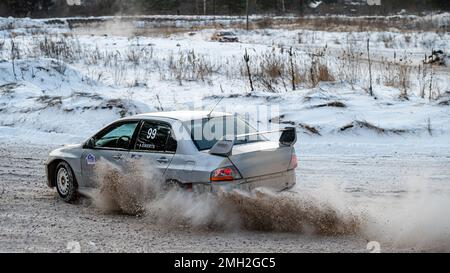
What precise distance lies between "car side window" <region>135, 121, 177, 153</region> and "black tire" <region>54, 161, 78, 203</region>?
138cm

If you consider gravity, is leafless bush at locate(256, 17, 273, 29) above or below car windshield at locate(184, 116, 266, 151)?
above

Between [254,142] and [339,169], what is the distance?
3358mm

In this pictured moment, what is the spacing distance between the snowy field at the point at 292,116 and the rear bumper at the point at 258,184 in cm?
52

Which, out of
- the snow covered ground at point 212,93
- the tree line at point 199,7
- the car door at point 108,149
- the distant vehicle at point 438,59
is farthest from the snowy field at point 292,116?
the tree line at point 199,7

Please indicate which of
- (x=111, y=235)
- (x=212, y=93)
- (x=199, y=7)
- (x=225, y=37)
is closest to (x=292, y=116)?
(x=212, y=93)

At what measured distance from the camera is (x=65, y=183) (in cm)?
903

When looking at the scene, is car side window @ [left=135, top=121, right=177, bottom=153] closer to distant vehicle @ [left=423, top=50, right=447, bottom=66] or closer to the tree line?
distant vehicle @ [left=423, top=50, right=447, bottom=66]

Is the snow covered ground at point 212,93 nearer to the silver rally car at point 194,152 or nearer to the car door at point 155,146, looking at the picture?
the silver rally car at point 194,152

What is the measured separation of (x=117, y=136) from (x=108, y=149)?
0.21 meters

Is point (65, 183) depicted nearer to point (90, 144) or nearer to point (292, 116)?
point (90, 144)

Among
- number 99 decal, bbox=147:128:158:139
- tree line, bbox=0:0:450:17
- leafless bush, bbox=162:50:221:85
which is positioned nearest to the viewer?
number 99 decal, bbox=147:128:158:139

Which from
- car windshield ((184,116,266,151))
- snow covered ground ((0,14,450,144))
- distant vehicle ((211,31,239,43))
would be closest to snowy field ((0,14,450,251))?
snow covered ground ((0,14,450,144))

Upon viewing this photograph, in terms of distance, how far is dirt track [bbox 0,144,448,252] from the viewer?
6.60m
